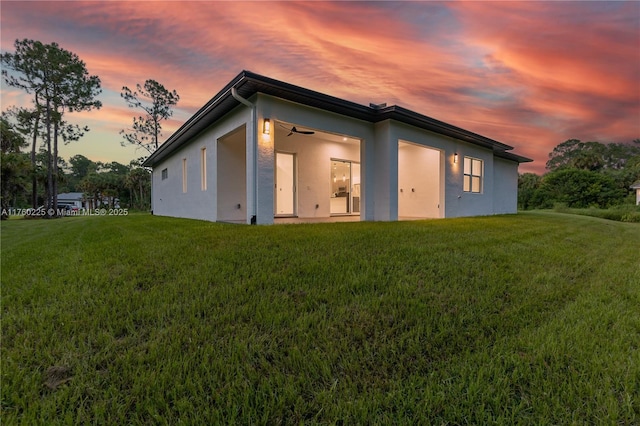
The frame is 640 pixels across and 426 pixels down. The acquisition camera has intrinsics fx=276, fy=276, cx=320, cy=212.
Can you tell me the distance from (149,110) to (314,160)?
73.9 feet

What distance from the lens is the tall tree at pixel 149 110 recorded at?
78.7 feet

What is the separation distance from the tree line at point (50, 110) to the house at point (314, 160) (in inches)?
560

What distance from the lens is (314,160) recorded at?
9430 mm

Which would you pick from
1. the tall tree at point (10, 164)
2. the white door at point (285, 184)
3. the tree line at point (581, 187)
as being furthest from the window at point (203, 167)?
the tree line at point (581, 187)

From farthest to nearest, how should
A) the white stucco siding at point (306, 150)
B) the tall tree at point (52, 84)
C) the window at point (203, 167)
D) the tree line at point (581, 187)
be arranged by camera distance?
the tree line at point (581, 187)
the tall tree at point (52, 84)
the window at point (203, 167)
the white stucco siding at point (306, 150)

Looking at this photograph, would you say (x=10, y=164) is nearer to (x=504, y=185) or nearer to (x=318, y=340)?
(x=318, y=340)

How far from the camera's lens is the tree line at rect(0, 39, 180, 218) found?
61.7 feet

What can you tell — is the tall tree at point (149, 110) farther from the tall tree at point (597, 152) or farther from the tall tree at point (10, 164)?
the tall tree at point (597, 152)

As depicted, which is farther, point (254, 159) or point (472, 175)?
point (472, 175)

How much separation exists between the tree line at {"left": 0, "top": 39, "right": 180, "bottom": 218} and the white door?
49.2 feet

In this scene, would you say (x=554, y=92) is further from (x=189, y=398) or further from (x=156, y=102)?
(x=156, y=102)

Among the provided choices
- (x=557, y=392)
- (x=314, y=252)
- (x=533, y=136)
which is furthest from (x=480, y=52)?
(x=533, y=136)

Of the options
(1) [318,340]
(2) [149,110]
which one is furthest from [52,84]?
(1) [318,340]

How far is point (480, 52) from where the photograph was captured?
27.9 feet
